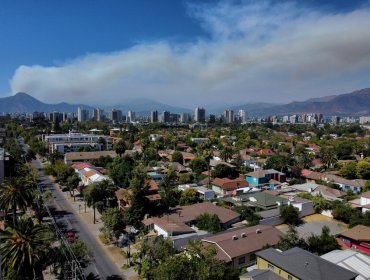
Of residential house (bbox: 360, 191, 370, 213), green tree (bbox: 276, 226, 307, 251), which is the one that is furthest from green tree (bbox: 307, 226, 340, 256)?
residential house (bbox: 360, 191, 370, 213)

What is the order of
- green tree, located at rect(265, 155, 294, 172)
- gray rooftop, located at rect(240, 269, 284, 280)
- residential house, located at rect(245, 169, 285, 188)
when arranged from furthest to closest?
1. green tree, located at rect(265, 155, 294, 172)
2. residential house, located at rect(245, 169, 285, 188)
3. gray rooftop, located at rect(240, 269, 284, 280)

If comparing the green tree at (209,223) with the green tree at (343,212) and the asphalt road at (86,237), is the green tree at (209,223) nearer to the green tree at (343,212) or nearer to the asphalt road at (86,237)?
the asphalt road at (86,237)

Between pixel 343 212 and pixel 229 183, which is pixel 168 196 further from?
pixel 343 212

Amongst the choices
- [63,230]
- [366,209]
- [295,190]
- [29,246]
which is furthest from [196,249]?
[295,190]

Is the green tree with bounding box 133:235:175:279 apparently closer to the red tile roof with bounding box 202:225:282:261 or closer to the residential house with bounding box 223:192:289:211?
the red tile roof with bounding box 202:225:282:261

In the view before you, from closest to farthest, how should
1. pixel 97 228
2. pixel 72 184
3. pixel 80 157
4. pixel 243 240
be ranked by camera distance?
pixel 243 240, pixel 97 228, pixel 72 184, pixel 80 157

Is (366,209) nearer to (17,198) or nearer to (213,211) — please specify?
(213,211)

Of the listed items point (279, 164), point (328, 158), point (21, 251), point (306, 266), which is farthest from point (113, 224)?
point (328, 158)
